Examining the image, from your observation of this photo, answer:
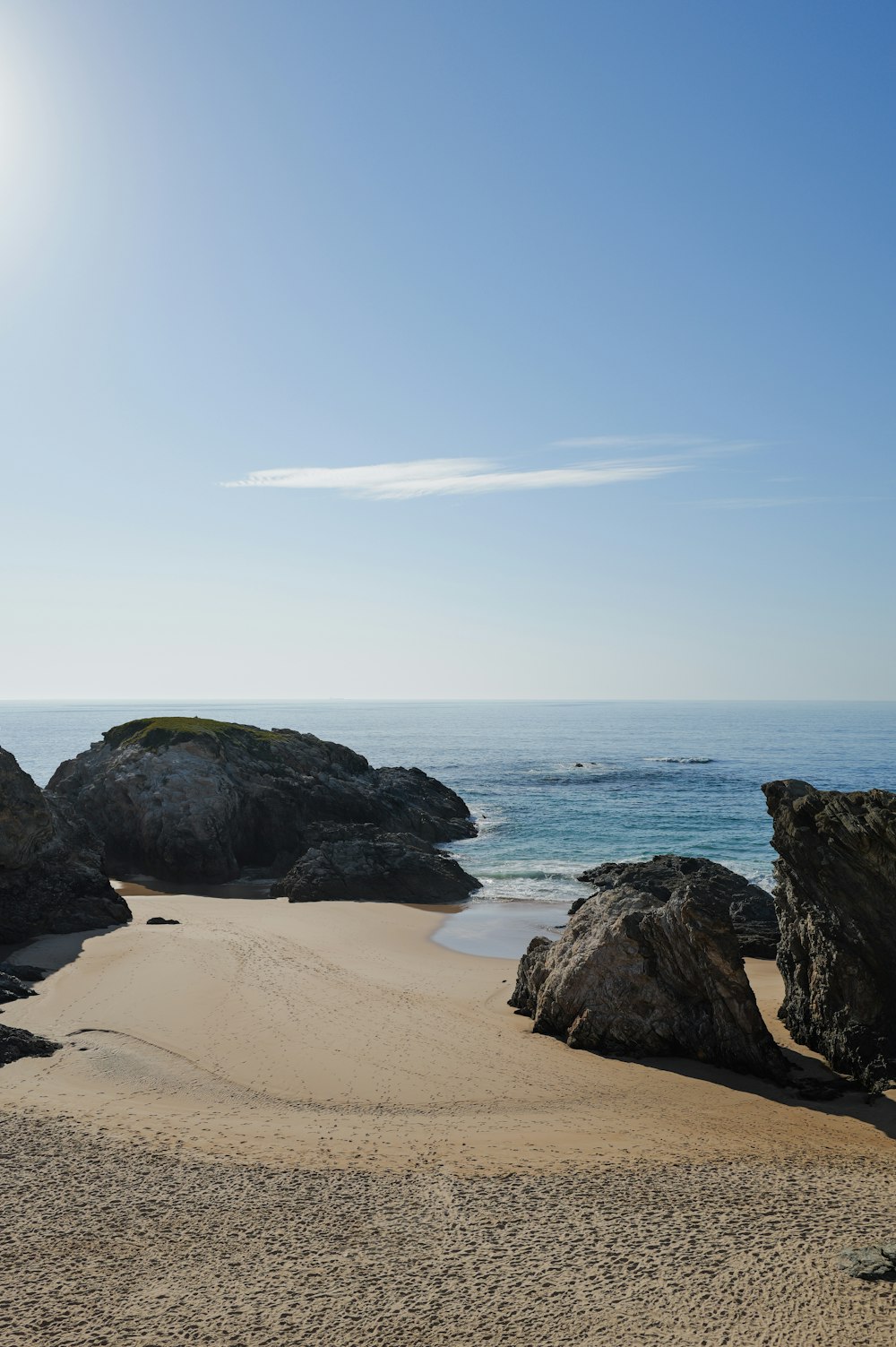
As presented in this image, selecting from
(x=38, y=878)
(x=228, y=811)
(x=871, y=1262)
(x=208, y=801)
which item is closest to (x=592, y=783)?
(x=228, y=811)

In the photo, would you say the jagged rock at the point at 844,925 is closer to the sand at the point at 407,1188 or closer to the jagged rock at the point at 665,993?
the sand at the point at 407,1188

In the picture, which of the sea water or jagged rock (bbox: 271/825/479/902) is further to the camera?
the sea water

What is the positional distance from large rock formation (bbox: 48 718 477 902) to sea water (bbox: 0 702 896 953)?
12.0 ft

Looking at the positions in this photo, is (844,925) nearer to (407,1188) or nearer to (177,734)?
(407,1188)

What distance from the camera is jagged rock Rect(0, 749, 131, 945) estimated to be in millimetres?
22500

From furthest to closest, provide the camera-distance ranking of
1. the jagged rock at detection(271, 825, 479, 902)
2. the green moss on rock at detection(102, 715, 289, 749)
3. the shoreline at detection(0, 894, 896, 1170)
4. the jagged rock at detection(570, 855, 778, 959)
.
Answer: the green moss on rock at detection(102, 715, 289, 749), the jagged rock at detection(271, 825, 479, 902), the jagged rock at detection(570, 855, 778, 959), the shoreline at detection(0, 894, 896, 1170)

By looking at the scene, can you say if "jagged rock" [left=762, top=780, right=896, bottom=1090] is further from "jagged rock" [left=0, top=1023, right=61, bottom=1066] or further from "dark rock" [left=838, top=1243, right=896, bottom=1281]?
"jagged rock" [left=0, top=1023, right=61, bottom=1066]

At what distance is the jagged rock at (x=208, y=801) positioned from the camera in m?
36.9

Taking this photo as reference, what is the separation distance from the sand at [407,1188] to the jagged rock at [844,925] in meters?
0.82

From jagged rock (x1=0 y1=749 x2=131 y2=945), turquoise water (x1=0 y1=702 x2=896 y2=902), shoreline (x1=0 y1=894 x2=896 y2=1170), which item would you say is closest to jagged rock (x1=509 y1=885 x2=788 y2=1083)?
shoreline (x1=0 y1=894 x2=896 y2=1170)

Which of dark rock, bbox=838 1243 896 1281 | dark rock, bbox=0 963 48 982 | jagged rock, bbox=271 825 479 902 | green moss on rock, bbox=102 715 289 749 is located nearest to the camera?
dark rock, bbox=838 1243 896 1281

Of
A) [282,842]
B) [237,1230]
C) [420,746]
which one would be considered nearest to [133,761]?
[282,842]

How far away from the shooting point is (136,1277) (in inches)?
301

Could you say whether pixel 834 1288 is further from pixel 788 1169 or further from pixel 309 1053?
pixel 309 1053
